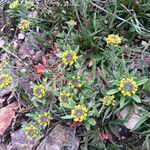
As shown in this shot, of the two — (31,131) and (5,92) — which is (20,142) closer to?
(31,131)

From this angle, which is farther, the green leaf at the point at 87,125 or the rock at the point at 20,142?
the rock at the point at 20,142

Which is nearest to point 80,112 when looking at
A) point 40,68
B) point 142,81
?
point 142,81

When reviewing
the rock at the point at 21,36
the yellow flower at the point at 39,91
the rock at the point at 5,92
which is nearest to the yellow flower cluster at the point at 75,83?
the yellow flower at the point at 39,91

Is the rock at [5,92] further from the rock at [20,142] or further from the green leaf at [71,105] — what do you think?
the green leaf at [71,105]

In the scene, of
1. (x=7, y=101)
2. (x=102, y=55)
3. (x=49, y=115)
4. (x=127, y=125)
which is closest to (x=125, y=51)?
(x=102, y=55)

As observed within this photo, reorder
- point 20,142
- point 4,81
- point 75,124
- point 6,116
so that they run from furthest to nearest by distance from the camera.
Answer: point 6,116 < point 20,142 < point 75,124 < point 4,81

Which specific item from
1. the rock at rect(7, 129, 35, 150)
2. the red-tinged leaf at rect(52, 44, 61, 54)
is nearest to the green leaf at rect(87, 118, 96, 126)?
the rock at rect(7, 129, 35, 150)
